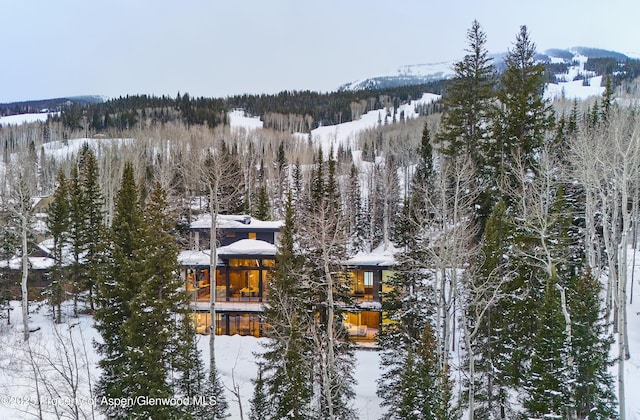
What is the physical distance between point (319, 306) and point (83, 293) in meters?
18.8

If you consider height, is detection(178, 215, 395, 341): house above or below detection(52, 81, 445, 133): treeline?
below

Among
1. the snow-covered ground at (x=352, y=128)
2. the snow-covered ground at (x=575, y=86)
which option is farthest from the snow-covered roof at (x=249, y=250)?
the snow-covered ground at (x=575, y=86)

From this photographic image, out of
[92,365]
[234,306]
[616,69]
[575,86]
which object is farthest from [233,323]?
[616,69]

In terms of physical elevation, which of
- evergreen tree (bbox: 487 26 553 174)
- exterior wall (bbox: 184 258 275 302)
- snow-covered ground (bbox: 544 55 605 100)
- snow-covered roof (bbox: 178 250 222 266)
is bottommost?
exterior wall (bbox: 184 258 275 302)

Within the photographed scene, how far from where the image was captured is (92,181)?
98.8 ft

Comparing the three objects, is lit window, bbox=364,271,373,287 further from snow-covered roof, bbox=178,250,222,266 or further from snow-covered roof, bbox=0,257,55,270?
snow-covered roof, bbox=0,257,55,270

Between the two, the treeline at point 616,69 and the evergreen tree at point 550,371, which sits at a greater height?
the treeline at point 616,69

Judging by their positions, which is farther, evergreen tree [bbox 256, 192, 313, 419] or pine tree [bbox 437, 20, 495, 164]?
pine tree [bbox 437, 20, 495, 164]

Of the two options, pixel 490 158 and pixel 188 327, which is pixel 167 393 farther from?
pixel 490 158

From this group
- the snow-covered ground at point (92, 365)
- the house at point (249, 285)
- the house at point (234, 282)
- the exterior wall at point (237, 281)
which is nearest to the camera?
the snow-covered ground at point (92, 365)

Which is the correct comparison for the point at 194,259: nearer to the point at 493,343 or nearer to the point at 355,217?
the point at 493,343

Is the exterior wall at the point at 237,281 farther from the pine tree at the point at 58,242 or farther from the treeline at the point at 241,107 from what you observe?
the treeline at the point at 241,107

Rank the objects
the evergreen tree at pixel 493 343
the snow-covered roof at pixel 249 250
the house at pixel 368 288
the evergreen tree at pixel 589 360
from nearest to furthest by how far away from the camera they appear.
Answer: the evergreen tree at pixel 589 360 < the evergreen tree at pixel 493 343 < the house at pixel 368 288 < the snow-covered roof at pixel 249 250

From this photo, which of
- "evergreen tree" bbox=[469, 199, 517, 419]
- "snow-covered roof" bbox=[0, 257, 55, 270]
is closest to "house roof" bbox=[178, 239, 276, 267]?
"snow-covered roof" bbox=[0, 257, 55, 270]
